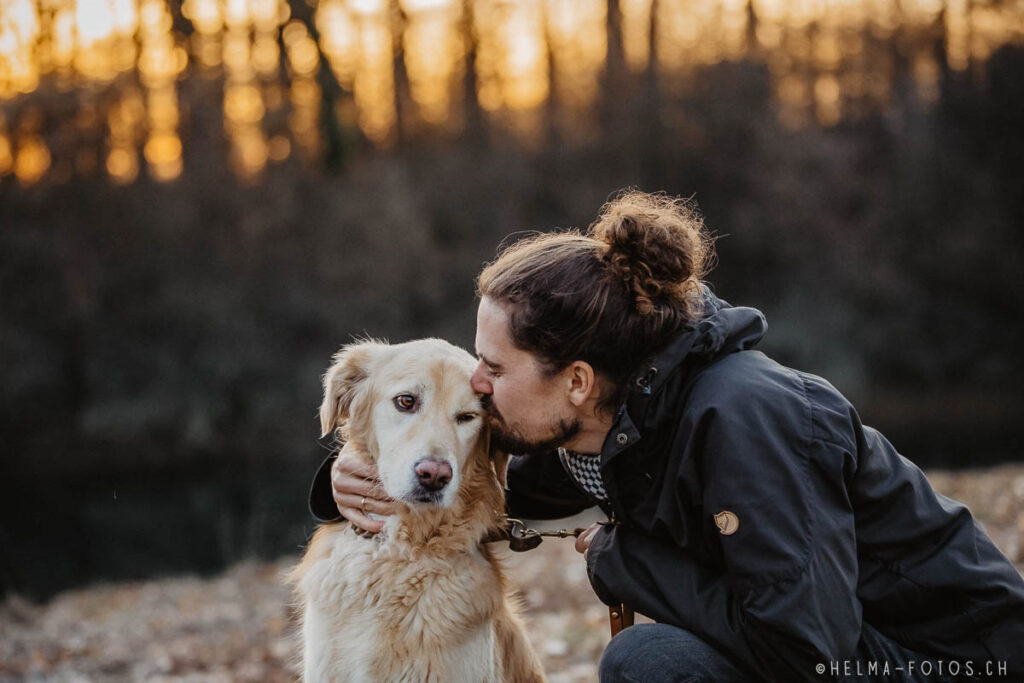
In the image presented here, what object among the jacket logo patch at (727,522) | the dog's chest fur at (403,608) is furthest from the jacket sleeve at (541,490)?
the jacket logo patch at (727,522)

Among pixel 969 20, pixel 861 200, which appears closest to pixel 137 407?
pixel 861 200

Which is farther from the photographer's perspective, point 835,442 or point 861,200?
point 861,200

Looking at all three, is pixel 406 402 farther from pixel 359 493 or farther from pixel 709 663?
pixel 709 663

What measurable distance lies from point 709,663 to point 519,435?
910mm

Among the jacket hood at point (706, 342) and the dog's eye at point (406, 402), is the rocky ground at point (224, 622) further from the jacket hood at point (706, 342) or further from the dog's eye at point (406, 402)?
the jacket hood at point (706, 342)

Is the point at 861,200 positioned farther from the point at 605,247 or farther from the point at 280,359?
the point at 605,247

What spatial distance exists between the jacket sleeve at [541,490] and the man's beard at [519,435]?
213 millimetres

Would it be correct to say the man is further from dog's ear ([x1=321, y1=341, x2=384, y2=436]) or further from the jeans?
dog's ear ([x1=321, y1=341, x2=384, y2=436])

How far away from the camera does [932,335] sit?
19922mm

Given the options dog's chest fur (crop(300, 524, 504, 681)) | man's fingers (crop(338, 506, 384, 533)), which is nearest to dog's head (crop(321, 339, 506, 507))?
man's fingers (crop(338, 506, 384, 533))

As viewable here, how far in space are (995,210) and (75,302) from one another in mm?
20288

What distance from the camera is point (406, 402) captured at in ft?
10.6

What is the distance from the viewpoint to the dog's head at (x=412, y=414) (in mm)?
3039

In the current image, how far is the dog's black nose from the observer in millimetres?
2992
